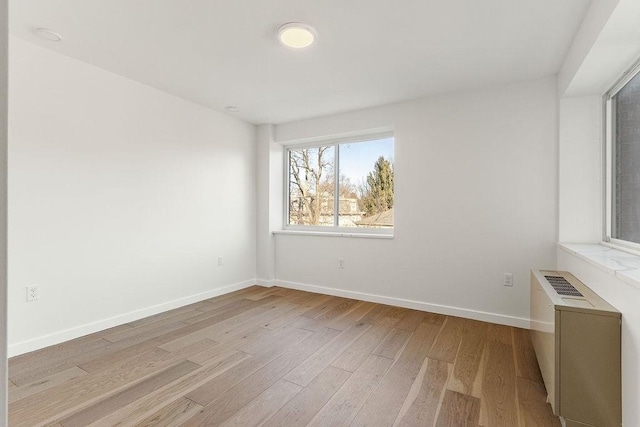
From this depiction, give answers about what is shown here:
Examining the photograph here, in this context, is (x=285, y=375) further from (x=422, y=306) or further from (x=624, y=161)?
(x=624, y=161)

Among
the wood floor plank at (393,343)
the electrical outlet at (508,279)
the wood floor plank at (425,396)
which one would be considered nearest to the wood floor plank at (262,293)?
the wood floor plank at (393,343)

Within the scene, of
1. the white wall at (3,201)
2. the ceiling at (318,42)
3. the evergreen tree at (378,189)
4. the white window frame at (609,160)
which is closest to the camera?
the white wall at (3,201)

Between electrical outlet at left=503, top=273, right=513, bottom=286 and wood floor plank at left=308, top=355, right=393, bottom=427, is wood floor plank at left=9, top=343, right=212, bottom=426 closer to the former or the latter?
wood floor plank at left=308, top=355, right=393, bottom=427

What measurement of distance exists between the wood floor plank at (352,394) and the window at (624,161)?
180 cm

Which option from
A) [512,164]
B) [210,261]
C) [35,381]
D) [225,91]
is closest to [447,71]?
[512,164]

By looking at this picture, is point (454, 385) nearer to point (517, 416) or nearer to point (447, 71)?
point (517, 416)

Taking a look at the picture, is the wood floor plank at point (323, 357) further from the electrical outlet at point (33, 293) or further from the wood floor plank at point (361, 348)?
the electrical outlet at point (33, 293)

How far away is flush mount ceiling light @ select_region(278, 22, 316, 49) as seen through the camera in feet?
6.88

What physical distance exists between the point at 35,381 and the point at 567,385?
311cm

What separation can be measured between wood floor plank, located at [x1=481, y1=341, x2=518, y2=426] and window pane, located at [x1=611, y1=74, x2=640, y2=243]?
3.81ft

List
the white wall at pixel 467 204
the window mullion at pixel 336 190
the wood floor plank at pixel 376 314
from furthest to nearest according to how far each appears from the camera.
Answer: the window mullion at pixel 336 190 < the wood floor plank at pixel 376 314 < the white wall at pixel 467 204

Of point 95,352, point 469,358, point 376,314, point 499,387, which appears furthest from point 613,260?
point 95,352

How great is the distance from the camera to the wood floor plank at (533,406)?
1.62m

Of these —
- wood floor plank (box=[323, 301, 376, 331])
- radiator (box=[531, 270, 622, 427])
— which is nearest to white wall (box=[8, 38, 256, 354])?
wood floor plank (box=[323, 301, 376, 331])
